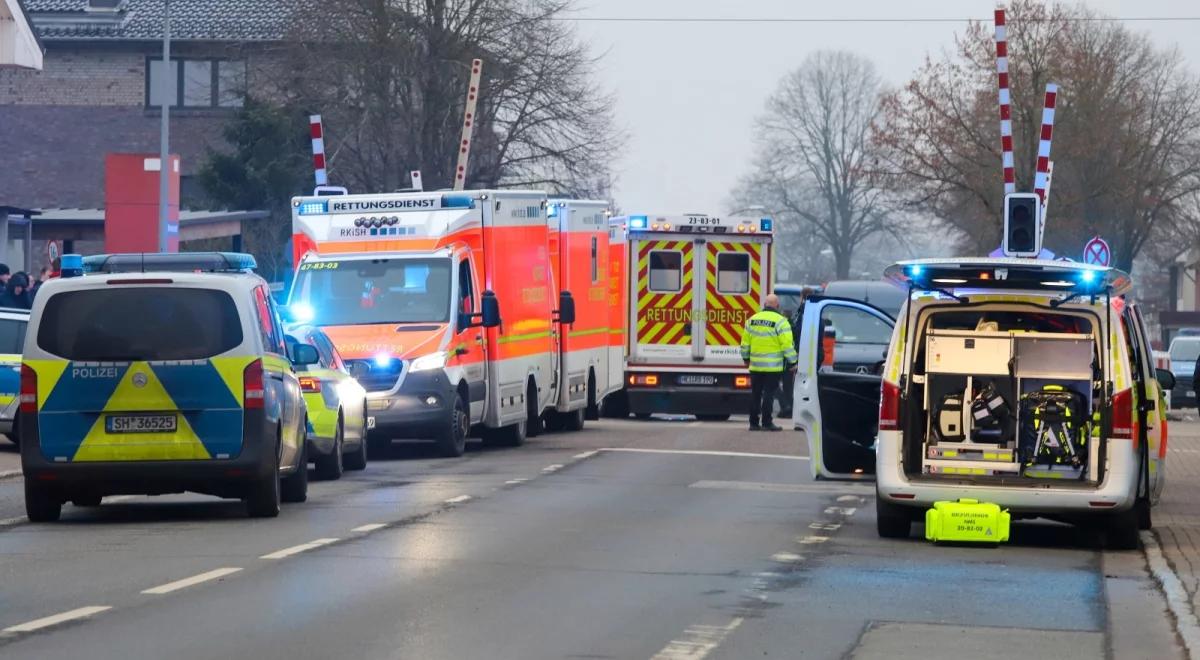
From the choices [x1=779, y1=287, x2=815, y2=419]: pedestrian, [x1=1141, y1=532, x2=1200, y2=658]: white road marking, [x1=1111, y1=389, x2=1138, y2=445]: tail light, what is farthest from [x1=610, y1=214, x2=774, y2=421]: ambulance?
[x1=1111, y1=389, x2=1138, y2=445]: tail light

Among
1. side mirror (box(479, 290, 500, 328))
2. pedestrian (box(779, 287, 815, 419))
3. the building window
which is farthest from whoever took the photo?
the building window

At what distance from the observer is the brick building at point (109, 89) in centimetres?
6544

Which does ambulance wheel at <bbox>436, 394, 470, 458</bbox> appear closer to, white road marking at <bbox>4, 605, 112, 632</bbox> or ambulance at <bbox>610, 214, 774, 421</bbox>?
ambulance at <bbox>610, 214, 774, 421</bbox>

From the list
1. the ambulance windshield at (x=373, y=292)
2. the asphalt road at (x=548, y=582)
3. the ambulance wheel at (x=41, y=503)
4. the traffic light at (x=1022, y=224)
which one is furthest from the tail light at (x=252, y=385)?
the traffic light at (x=1022, y=224)

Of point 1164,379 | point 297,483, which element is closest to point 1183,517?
point 1164,379

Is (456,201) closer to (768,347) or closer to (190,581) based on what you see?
(768,347)

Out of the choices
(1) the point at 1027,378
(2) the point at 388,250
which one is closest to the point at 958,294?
(1) the point at 1027,378

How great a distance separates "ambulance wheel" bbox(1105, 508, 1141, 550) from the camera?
14367 mm

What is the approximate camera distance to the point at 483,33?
2087 inches

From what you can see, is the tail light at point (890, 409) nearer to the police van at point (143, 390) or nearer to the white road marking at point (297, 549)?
the white road marking at point (297, 549)

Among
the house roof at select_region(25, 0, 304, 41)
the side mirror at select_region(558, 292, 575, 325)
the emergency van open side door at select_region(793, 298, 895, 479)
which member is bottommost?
the emergency van open side door at select_region(793, 298, 895, 479)

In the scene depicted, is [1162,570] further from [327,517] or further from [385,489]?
[385,489]

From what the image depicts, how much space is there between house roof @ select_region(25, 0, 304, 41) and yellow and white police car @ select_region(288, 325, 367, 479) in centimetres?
4485

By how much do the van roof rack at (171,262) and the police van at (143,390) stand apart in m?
1.90
